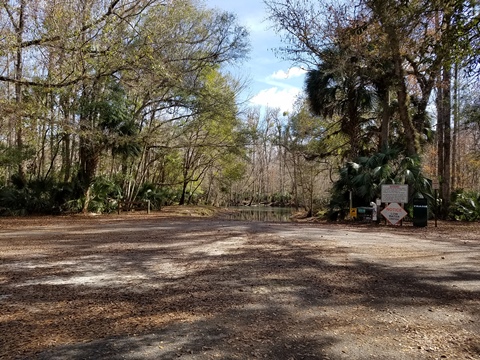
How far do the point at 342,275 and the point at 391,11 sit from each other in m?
4.58

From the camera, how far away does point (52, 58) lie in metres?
11.0

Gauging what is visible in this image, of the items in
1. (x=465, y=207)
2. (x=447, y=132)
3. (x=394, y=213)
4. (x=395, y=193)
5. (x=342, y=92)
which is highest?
(x=342, y=92)

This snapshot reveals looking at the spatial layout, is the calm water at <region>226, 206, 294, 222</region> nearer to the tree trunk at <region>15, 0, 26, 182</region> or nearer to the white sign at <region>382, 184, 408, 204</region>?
the white sign at <region>382, 184, 408, 204</region>

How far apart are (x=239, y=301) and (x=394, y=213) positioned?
10.5 m

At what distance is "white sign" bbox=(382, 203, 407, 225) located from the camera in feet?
43.8

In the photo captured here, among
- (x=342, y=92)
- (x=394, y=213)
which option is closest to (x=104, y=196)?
(x=342, y=92)

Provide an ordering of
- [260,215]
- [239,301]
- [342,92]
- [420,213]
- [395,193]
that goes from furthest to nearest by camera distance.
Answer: [260,215] → [342,92] → [395,193] → [420,213] → [239,301]

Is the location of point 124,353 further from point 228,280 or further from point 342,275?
point 342,275

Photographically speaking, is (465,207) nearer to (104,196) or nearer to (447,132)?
(447,132)

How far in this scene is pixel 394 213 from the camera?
1347 centimetres

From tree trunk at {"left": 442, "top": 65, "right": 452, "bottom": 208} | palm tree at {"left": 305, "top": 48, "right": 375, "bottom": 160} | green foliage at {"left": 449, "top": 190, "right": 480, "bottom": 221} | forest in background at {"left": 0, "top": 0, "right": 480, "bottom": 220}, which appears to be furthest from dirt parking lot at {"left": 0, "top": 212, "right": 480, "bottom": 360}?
palm tree at {"left": 305, "top": 48, "right": 375, "bottom": 160}

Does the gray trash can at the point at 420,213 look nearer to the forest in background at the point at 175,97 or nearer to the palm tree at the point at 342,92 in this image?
the forest in background at the point at 175,97

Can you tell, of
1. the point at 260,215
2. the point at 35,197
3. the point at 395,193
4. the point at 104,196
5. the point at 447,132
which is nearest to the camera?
the point at 395,193

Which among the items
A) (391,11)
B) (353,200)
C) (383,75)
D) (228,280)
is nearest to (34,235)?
(228,280)
